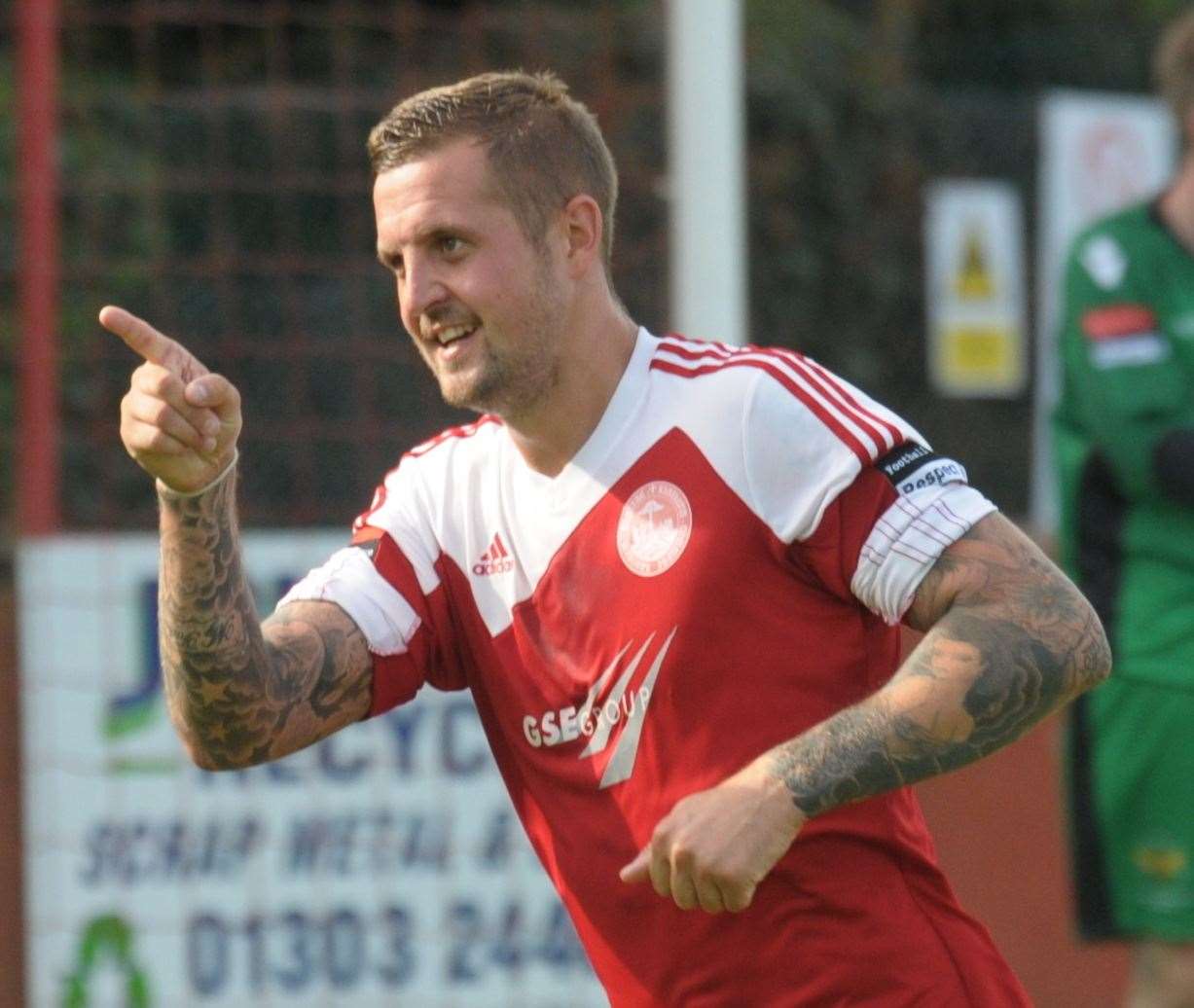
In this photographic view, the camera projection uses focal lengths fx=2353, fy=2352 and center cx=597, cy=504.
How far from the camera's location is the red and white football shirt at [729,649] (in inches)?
118

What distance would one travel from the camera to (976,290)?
25.2 feet

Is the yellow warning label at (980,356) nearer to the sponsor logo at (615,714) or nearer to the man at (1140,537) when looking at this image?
the man at (1140,537)

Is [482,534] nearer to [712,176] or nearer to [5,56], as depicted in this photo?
[712,176]

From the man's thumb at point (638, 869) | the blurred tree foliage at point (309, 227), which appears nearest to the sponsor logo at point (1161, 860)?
the blurred tree foliage at point (309, 227)

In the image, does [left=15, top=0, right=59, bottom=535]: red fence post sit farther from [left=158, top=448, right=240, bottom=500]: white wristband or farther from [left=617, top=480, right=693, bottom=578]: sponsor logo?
[left=617, top=480, right=693, bottom=578]: sponsor logo

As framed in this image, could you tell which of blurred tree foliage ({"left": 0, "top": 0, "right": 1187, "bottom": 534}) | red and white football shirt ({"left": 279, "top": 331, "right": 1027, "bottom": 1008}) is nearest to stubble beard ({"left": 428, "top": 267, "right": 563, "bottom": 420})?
red and white football shirt ({"left": 279, "top": 331, "right": 1027, "bottom": 1008})

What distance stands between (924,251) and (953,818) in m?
2.03

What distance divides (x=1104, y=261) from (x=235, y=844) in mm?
2478

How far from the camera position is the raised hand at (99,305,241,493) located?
2900mm

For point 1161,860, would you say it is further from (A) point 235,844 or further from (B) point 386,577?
(B) point 386,577

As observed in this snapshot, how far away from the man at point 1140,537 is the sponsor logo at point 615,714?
80.9 inches

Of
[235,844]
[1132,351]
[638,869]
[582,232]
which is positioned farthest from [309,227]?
[638,869]

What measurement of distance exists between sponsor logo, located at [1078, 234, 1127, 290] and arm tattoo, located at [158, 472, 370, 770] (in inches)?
90.4

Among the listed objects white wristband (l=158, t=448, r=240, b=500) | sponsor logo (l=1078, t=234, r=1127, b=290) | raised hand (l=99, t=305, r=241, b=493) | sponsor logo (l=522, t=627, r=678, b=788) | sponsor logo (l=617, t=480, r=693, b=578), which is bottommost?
sponsor logo (l=522, t=627, r=678, b=788)
